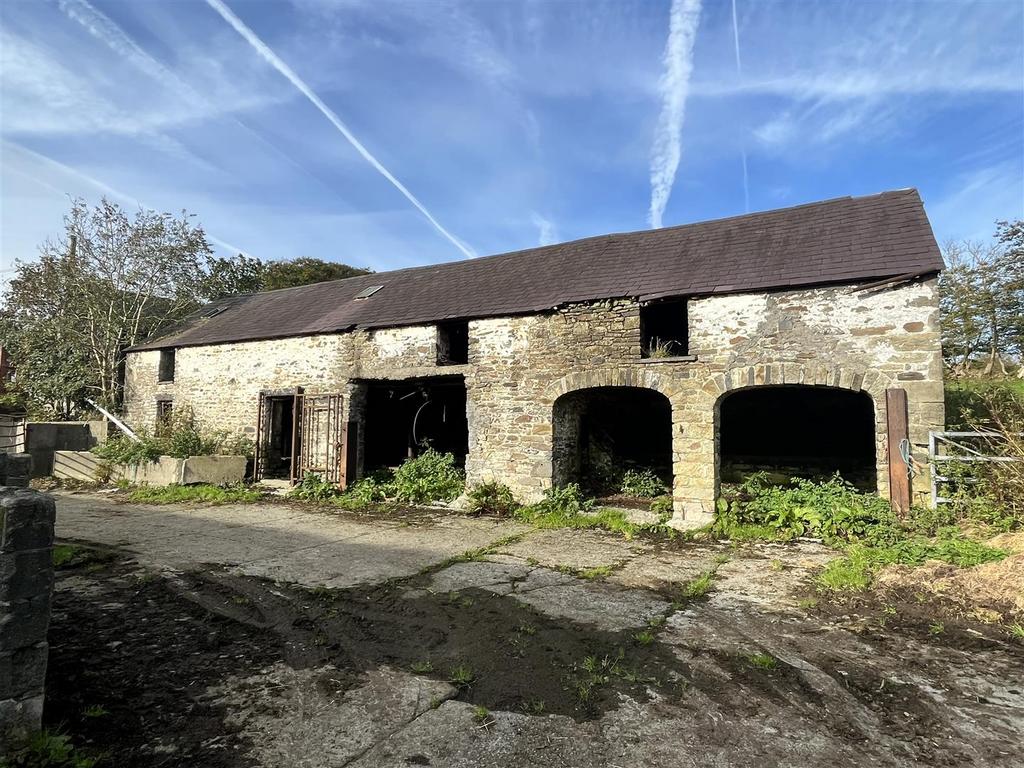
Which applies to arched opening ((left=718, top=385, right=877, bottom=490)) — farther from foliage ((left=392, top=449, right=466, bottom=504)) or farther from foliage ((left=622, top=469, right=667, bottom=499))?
foliage ((left=392, top=449, right=466, bottom=504))

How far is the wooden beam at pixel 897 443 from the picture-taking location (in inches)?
267

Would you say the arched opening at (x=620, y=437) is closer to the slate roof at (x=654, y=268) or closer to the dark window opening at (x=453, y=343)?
the slate roof at (x=654, y=268)

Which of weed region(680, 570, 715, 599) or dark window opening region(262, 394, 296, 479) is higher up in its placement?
dark window opening region(262, 394, 296, 479)

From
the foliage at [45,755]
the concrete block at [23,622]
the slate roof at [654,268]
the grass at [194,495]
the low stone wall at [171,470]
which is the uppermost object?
the slate roof at [654,268]

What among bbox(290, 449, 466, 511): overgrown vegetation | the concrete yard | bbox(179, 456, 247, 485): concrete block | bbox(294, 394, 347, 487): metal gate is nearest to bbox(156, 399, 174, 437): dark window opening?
bbox(179, 456, 247, 485): concrete block

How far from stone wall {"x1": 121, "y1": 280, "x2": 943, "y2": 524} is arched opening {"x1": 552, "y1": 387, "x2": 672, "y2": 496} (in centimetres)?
162

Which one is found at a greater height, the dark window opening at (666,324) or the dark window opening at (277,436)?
the dark window opening at (666,324)

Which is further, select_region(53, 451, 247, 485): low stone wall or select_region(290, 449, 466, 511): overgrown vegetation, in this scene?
select_region(53, 451, 247, 485): low stone wall

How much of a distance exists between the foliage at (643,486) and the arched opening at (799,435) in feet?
4.52

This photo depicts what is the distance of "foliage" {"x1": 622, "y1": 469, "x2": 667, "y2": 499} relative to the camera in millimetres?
10352

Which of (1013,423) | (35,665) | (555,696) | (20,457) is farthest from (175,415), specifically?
(1013,423)

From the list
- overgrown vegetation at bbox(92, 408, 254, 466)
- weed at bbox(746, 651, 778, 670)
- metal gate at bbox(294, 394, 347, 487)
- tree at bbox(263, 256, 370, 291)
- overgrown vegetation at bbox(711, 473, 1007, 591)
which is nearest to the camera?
weed at bbox(746, 651, 778, 670)

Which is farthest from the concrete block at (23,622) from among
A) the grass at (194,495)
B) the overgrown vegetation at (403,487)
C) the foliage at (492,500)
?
the grass at (194,495)

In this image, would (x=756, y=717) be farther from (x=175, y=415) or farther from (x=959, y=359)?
(x=959, y=359)
